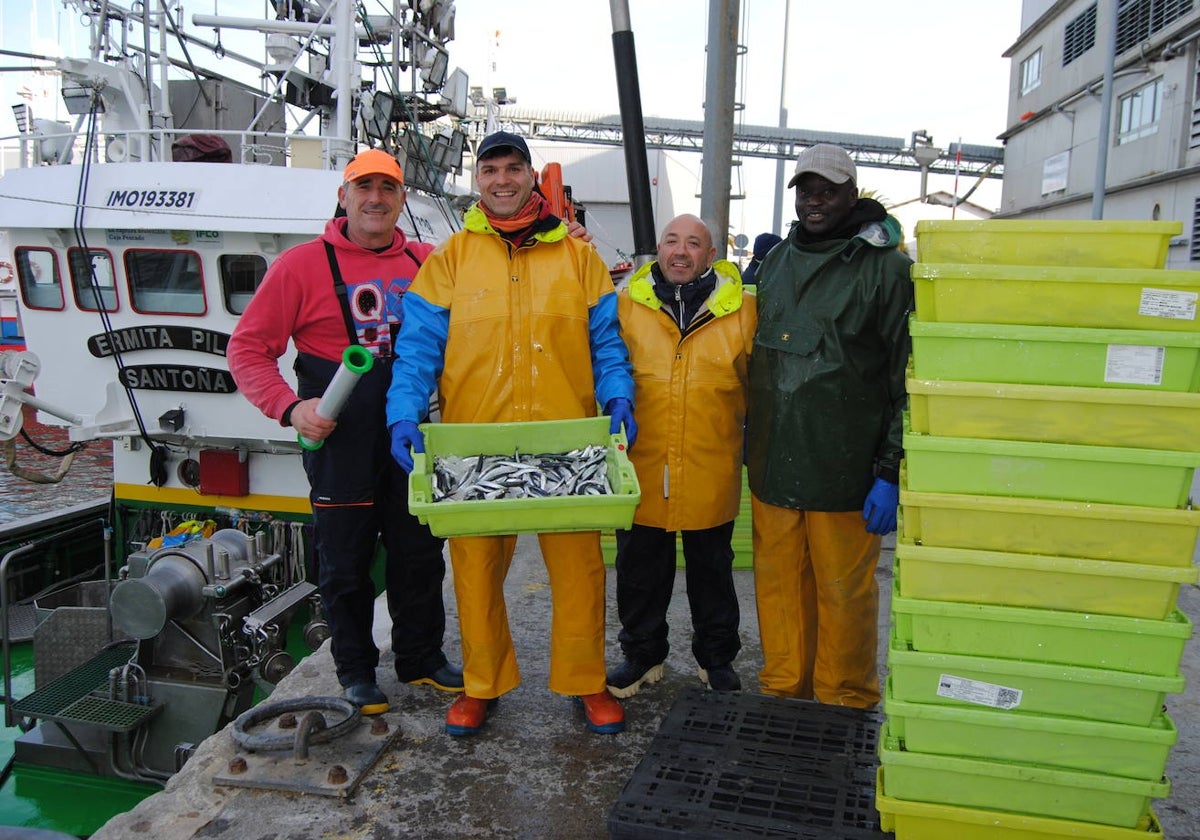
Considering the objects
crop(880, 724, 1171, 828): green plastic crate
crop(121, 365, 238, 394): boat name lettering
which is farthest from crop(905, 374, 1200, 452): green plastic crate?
crop(121, 365, 238, 394): boat name lettering

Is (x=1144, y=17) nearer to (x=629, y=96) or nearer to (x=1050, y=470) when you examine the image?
(x=629, y=96)

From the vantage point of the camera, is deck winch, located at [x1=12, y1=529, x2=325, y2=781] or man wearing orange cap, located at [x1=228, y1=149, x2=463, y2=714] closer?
man wearing orange cap, located at [x1=228, y1=149, x2=463, y2=714]

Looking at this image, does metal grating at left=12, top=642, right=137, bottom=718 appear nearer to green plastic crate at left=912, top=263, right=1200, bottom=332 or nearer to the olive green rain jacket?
the olive green rain jacket

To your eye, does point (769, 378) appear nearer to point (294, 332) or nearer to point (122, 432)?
point (294, 332)

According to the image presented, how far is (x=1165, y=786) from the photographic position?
220 cm

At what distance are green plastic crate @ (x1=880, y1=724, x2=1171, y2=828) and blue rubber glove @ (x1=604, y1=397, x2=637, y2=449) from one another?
1369mm

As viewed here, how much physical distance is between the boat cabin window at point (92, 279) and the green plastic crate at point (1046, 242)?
26.8ft

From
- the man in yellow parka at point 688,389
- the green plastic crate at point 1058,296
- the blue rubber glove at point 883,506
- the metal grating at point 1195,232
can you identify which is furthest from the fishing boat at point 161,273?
the metal grating at point 1195,232

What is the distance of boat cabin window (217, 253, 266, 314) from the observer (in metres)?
8.02

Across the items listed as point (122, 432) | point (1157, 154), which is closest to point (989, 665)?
point (122, 432)

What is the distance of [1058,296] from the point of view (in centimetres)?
218

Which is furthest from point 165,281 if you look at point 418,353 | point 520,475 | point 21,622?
point 520,475

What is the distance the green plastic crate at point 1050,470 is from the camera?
2.13 metres

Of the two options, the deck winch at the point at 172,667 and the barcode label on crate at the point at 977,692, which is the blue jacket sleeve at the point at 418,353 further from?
the deck winch at the point at 172,667
